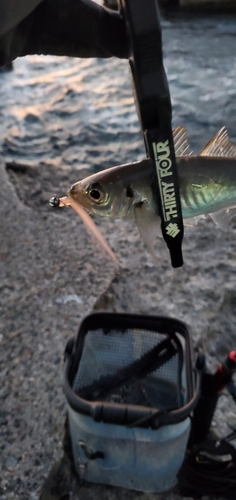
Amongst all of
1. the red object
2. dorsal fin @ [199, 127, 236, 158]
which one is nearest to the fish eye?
dorsal fin @ [199, 127, 236, 158]

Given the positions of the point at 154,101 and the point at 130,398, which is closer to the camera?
the point at 154,101

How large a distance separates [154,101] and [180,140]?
64mm

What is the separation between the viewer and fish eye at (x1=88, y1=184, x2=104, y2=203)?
0.45m

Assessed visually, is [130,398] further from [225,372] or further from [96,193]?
[96,193]

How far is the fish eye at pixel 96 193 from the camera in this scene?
1.49 feet

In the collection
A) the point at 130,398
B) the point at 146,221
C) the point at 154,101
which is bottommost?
the point at 130,398

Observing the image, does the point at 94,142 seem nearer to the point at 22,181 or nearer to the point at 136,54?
the point at 22,181

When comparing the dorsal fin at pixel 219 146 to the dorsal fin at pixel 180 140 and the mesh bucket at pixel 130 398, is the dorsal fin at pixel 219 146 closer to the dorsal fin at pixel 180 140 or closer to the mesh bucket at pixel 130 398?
the dorsal fin at pixel 180 140

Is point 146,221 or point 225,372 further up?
point 146,221

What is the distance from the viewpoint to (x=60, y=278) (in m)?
1.59

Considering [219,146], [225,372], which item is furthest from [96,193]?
[225,372]

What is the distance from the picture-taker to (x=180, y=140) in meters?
0.48

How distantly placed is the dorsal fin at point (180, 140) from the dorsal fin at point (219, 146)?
0.02 m

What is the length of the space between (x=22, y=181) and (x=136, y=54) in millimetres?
1610
